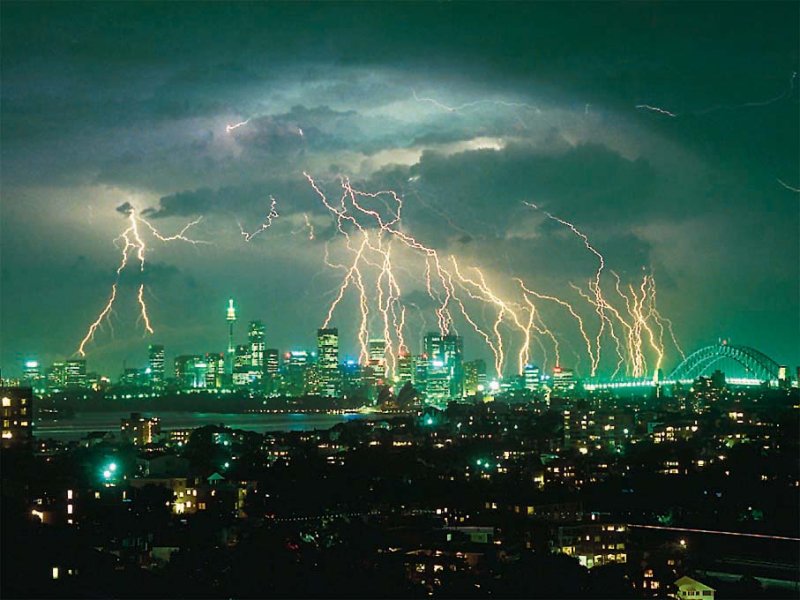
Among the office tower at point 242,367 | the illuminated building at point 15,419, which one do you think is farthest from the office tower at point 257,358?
the illuminated building at point 15,419

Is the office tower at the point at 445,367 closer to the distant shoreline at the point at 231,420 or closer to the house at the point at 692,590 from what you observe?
the distant shoreline at the point at 231,420

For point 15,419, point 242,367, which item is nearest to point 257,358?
point 242,367

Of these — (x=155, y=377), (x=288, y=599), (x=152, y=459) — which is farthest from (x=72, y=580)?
(x=155, y=377)

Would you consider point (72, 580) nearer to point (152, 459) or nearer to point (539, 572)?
point (539, 572)

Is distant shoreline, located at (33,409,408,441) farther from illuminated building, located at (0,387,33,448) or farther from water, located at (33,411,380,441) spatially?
illuminated building, located at (0,387,33,448)

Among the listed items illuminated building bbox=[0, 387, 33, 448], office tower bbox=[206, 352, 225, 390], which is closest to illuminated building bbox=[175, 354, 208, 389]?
office tower bbox=[206, 352, 225, 390]
